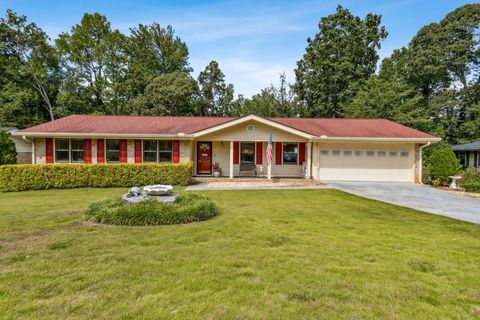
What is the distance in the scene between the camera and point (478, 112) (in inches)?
1033

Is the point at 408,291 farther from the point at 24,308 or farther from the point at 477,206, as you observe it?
the point at 477,206

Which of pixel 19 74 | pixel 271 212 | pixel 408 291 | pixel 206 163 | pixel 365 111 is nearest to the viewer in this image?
pixel 408 291

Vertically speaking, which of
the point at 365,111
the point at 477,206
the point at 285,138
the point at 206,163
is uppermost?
the point at 365,111

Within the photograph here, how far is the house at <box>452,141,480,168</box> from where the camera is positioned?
883 inches

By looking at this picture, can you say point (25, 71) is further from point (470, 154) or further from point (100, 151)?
→ point (470, 154)

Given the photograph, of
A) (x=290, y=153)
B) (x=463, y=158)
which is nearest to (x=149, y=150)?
(x=290, y=153)

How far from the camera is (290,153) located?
1638cm

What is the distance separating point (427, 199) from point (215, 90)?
28.3m

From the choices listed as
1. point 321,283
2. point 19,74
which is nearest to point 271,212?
point 321,283

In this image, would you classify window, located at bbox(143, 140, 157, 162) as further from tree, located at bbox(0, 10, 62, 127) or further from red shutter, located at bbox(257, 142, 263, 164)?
tree, located at bbox(0, 10, 62, 127)

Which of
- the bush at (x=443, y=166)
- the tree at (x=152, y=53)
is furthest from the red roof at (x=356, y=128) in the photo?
the tree at (x=152, y=53)

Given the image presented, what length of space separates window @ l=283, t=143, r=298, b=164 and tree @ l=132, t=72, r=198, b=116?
16.2 meters

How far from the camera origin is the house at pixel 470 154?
22438mm

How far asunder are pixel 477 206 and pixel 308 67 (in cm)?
2354
